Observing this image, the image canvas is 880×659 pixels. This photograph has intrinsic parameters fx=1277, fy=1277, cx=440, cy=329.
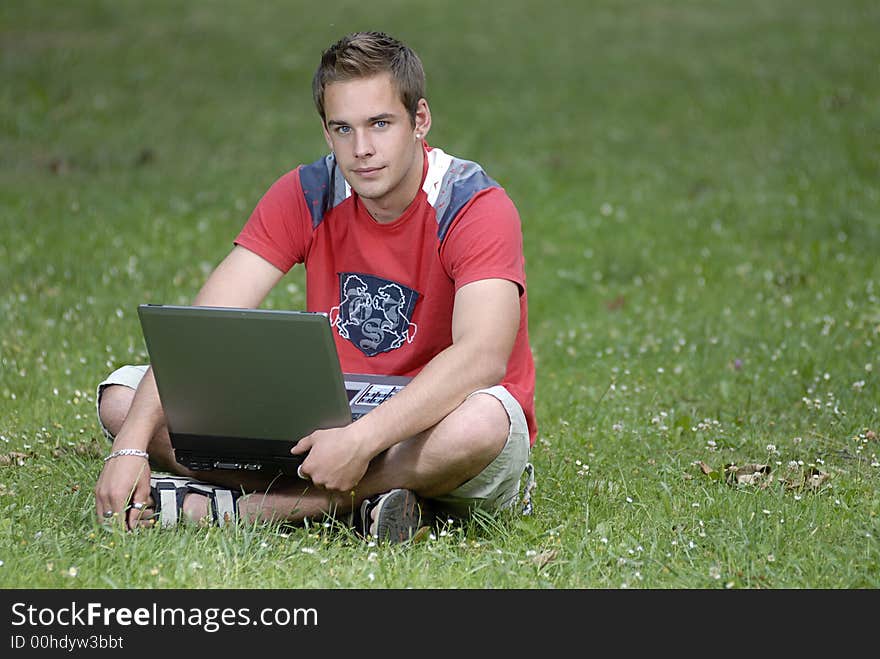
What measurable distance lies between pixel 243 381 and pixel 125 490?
1.76ft

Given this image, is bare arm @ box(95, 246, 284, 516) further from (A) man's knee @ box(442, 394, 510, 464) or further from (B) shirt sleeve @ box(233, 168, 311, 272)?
(A) man's knee @ box(442, 394, 510, 464)

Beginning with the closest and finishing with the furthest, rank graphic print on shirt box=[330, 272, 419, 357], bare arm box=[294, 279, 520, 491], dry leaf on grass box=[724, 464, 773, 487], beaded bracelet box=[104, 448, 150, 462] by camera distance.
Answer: bare arm box=[294, 279, 520, 491] → beaded bracelet box=[104, 448, 150, 462] → graphic print on shirt box=[330, 272, 419, 357] → dry leaf on grass box=[724, 464, 773, 487]

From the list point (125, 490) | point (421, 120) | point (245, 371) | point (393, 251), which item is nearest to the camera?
point (245, 371)

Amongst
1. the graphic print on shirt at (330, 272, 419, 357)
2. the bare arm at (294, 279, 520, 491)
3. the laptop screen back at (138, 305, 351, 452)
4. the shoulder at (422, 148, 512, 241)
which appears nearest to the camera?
the laptop screen back at (138, 305, 351, 452)

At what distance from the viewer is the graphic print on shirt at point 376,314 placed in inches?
178

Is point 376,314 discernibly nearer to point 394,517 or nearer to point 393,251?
point 393,251

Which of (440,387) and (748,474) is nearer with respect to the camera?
(440,387)

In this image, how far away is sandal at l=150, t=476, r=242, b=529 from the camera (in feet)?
13.6

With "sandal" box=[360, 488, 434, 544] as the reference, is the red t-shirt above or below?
above

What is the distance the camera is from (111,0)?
16.0m

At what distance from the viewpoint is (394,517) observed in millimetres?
4109

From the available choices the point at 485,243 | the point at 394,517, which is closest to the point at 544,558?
the point at 394,517

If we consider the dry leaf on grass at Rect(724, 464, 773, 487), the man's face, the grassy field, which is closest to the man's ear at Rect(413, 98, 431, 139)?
the man's face

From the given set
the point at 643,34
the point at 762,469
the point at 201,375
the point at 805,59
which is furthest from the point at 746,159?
the point at 201,375
